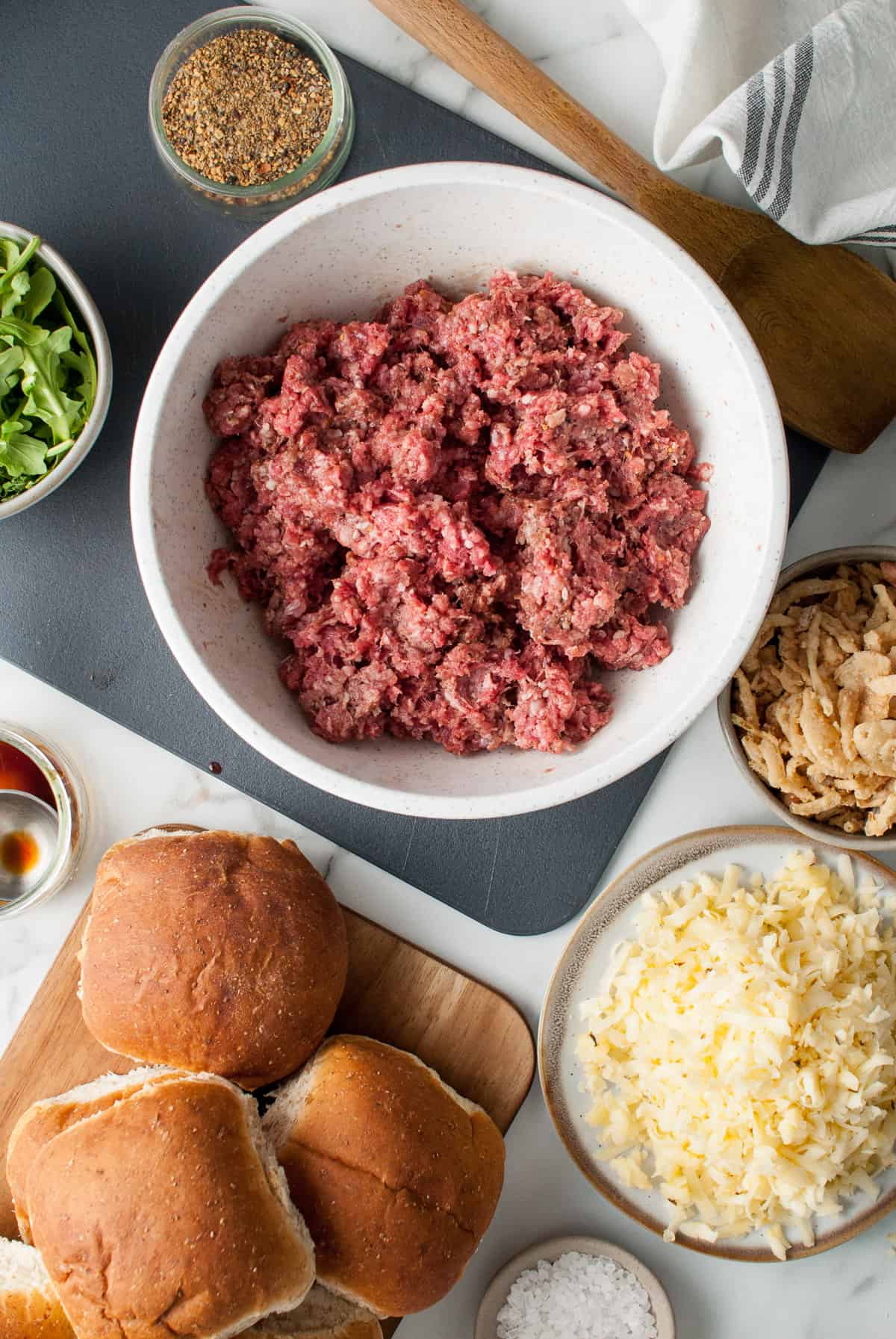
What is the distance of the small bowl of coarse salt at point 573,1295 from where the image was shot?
2.13 metres

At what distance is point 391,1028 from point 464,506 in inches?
39.8

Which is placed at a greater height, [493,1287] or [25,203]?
[25,203]

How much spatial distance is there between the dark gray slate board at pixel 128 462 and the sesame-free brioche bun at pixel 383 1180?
0.38 metres

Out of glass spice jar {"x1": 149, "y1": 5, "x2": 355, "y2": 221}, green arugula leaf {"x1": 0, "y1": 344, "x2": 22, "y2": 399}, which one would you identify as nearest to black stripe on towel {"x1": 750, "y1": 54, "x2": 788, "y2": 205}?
glass spice jar {"x1": 149, "y1": 5, "x2": 355, "y2": 221}

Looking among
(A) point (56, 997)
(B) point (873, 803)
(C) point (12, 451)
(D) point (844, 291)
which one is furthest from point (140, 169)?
(B) point (873, 803)

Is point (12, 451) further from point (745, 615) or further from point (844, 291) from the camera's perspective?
point (844, 291)

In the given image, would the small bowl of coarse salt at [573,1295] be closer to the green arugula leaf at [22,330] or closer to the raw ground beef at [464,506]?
the raw ground beef at [464,506]

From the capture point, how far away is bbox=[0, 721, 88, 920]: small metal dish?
206 cm

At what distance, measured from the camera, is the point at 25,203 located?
2076mm

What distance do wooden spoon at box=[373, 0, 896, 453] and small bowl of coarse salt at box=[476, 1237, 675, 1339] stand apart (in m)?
1.57

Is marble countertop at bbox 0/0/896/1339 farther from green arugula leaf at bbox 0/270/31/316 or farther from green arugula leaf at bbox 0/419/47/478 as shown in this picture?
green arugula leaf at bbox 0/270/31/316

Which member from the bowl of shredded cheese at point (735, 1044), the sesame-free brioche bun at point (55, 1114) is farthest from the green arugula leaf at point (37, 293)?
the bowl of shredded cheese at point (735, 1044)

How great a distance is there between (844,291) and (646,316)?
1.58 feet

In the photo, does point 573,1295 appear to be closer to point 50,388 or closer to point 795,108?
point 50,388
